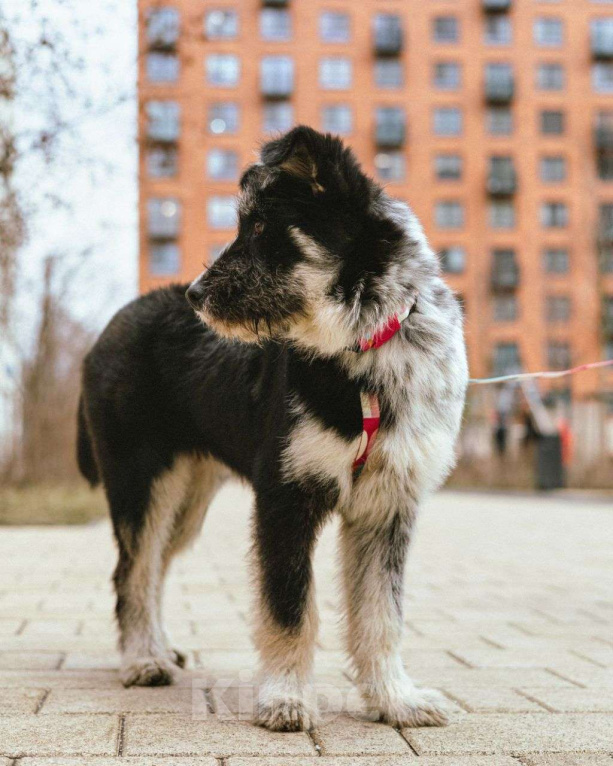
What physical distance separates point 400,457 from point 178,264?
189 feet

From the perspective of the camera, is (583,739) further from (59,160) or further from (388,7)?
(388,7)

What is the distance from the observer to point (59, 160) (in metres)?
6.98

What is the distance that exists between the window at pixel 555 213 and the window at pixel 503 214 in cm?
200

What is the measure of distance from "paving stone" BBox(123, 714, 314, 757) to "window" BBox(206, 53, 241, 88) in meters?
59.5

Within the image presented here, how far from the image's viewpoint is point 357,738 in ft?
10.8

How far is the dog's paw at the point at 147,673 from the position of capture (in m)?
4.11

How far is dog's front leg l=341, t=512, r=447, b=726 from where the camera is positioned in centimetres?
364

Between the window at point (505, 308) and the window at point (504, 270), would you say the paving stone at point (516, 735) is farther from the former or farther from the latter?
the window at point (505, 308)

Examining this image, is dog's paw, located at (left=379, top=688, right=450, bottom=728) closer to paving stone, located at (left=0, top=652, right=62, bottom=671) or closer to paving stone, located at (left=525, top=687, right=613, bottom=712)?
paving stone, located at (left=525, top=687, right=613, bottom=712)

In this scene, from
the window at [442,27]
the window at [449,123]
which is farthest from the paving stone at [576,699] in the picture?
the window at [442,27]

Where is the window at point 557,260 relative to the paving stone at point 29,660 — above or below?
above

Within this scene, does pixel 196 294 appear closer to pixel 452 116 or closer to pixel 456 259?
pixel 456 259

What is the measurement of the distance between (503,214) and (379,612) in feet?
199

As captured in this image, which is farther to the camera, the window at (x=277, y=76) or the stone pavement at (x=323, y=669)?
the window at (x=277, y=76)
